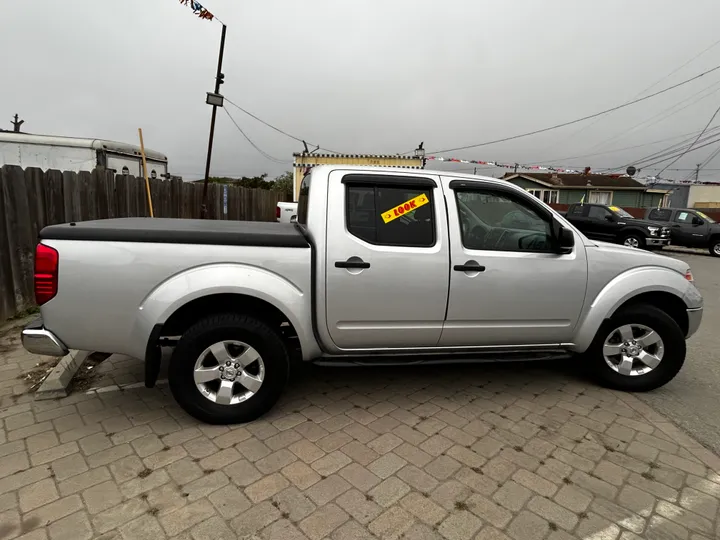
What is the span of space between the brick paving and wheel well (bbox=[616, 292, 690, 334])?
868 millimetres

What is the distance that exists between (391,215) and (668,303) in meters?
2.69

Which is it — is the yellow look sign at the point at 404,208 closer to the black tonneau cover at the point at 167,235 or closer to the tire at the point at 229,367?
the black tonneau cover at the point at 167,235

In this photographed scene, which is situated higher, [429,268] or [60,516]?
[429,268]

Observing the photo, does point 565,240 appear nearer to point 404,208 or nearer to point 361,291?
point 404,208

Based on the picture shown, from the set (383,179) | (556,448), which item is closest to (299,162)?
(383,179)

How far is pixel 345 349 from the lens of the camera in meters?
3.12

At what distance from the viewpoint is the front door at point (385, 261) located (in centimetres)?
297

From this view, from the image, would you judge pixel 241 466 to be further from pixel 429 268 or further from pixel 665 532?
pixel 665 532

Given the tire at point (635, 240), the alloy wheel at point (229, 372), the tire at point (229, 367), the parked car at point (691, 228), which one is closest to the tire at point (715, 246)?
the parked car at point (691, 228)

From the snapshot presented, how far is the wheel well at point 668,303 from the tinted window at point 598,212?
536 inches

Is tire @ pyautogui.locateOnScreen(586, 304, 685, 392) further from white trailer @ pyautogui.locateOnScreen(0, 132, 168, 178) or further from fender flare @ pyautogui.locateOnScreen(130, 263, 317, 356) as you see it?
white trailer @ pyautogui.locateOnScreen(0, 132, 168, 178)

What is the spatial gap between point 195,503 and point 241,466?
352 mm

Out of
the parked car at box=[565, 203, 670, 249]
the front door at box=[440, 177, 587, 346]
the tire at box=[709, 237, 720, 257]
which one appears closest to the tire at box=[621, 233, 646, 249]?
the parked car at box=[565, 203, 670, 249]

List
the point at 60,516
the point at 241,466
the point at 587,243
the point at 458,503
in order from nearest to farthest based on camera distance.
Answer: the point at 60,516 → the point at 458,503 → the point at 241,466 → the point at 587,243
